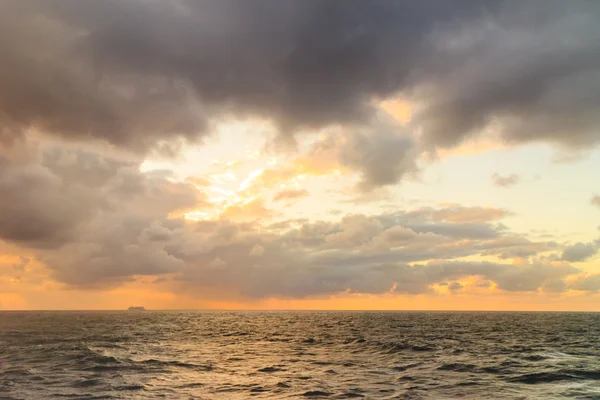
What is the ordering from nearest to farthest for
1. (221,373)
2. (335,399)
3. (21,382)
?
(335,399) < (21,382) < (221,373)

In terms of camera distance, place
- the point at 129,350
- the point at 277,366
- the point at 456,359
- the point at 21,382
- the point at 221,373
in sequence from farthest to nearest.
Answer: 1. the point at 129,350
2. the point at 456,359
3. the point at 277,366
4. the point at 221,373
5. the point at 21,382

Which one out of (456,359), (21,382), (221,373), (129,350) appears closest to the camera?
(21,382)

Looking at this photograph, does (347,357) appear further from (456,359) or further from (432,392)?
(432,392)

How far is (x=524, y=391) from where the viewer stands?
91.1ft

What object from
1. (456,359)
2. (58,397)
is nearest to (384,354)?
(456,359)

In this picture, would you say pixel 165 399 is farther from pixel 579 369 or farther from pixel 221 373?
pixel 579 369

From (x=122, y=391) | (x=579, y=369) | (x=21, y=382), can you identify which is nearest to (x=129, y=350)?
(x=21, y=382)

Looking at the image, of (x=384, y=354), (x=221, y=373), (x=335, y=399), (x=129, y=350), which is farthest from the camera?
(x=129, y=350)

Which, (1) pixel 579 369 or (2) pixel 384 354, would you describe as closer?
(1) pixel 579 369

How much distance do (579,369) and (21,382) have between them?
45.3 meters

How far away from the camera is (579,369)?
3603 cm

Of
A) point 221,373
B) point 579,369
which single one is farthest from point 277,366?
point 579,369

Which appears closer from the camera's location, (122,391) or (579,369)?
(122,391)

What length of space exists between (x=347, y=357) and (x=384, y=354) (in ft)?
16.9
